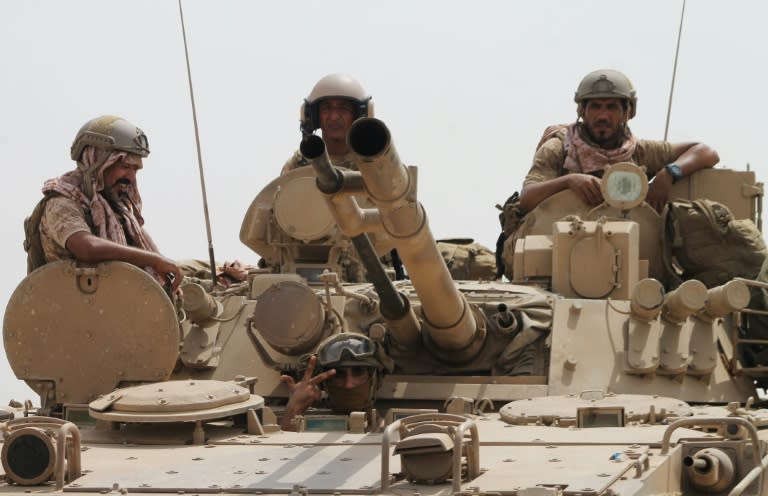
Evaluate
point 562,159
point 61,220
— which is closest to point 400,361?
point 61,220

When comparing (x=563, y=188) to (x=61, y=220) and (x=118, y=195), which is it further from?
(x=61, y=220)

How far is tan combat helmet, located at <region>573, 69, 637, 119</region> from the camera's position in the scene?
16703 mm

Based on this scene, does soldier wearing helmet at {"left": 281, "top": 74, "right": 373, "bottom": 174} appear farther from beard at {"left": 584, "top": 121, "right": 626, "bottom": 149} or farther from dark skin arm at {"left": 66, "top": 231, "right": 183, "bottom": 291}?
dark skin arm at {"left": 66, "top": 231, "right": 183, "bottom": 291}

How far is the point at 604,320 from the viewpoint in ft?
45.1

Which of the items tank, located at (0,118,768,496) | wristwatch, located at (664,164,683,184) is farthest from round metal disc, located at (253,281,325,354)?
wristwatch, located at (664,164,683,184)

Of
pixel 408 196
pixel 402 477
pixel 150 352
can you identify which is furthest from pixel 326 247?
pixel 402 477

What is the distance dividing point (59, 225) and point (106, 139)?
2.56ft

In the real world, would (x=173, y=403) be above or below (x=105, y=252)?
below

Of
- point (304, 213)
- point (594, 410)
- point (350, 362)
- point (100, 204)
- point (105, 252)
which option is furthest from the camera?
point (304, 213)

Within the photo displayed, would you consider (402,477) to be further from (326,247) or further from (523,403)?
(326,247)

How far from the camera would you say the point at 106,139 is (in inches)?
513

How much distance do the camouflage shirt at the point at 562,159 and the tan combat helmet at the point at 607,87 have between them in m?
0.41

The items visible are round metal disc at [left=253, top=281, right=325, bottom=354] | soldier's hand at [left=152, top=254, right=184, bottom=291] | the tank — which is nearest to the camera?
the tank

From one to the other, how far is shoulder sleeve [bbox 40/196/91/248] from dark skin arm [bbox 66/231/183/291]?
2.6 inches
